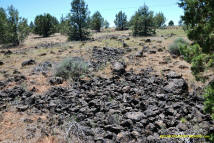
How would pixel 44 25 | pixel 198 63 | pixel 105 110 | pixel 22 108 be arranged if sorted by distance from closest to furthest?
pixel 198 63
pixel 105 110
pixel 22 108
pixel 44 25

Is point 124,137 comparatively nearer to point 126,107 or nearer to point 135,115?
point 135,115

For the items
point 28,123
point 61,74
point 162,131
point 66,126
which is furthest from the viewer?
point 61,74

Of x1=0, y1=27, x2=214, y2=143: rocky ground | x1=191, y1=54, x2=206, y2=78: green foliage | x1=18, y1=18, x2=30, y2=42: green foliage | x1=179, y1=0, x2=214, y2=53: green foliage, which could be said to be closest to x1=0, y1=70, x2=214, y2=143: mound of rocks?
x1=0, y1=27, x2=214, y2=143: rocky ground

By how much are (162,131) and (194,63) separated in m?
1.84

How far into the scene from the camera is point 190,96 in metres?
5.54

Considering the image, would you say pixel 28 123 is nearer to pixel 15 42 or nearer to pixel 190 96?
pixel 190 96

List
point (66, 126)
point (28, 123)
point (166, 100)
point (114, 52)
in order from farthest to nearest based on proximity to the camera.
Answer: point (114, 52) < point (166, 100) < point (28, 123) < point (66, 126)

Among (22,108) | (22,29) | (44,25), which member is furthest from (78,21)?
(22,108)

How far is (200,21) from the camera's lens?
3855 millimetres

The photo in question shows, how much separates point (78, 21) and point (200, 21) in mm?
25693

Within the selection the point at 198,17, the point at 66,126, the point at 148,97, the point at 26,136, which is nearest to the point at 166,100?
the point at 148,97

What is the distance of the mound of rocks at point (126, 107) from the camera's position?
3.80m

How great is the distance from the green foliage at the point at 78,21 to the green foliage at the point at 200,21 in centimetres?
2523

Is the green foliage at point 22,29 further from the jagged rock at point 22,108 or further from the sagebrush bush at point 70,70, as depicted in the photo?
the jagged rock at point 22,108
